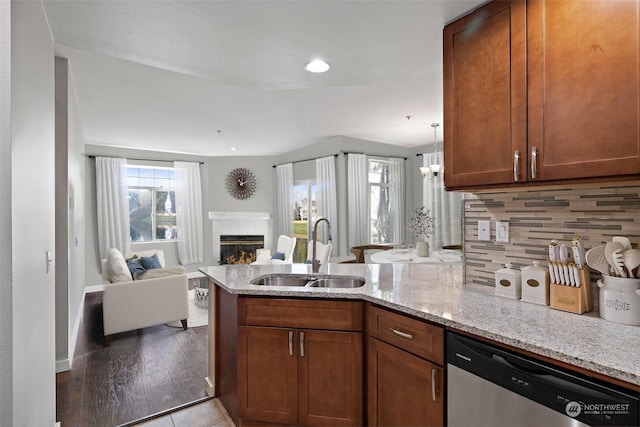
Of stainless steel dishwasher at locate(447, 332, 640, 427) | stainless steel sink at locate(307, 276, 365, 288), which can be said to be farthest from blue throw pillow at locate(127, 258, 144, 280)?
stainless steel dishwasher at locate(447, 332, 640, 427)

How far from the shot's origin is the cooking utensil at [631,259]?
1.29 m

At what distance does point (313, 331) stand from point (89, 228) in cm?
553

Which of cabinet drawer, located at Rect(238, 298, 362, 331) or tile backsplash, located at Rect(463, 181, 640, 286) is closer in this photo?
tile backsplash, located at Rect(463, 181, 640, 286)

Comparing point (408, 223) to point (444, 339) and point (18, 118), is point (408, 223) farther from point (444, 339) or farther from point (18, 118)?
point (18, 118)

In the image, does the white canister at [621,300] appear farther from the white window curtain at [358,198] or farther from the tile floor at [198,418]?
the white window curtain at [358,198]

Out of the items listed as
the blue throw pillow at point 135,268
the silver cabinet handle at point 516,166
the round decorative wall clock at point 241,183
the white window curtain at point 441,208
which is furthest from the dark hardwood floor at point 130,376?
the white window curtain at point 441,208

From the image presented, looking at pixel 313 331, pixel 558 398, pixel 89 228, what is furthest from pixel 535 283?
pixel 89 228

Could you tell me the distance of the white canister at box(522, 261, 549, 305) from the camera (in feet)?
5.15

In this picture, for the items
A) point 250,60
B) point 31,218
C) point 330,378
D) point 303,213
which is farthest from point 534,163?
point 303,213

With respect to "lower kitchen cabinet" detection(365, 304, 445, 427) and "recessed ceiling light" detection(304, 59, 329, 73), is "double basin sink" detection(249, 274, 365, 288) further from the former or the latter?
"recessed ceiling light" detection(304, 59, 329, 73)

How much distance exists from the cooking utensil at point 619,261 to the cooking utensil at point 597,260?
62mm

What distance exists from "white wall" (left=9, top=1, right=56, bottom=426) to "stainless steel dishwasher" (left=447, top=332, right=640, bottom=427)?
1568mm

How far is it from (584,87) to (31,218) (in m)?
2.35

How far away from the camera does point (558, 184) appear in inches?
56.4
